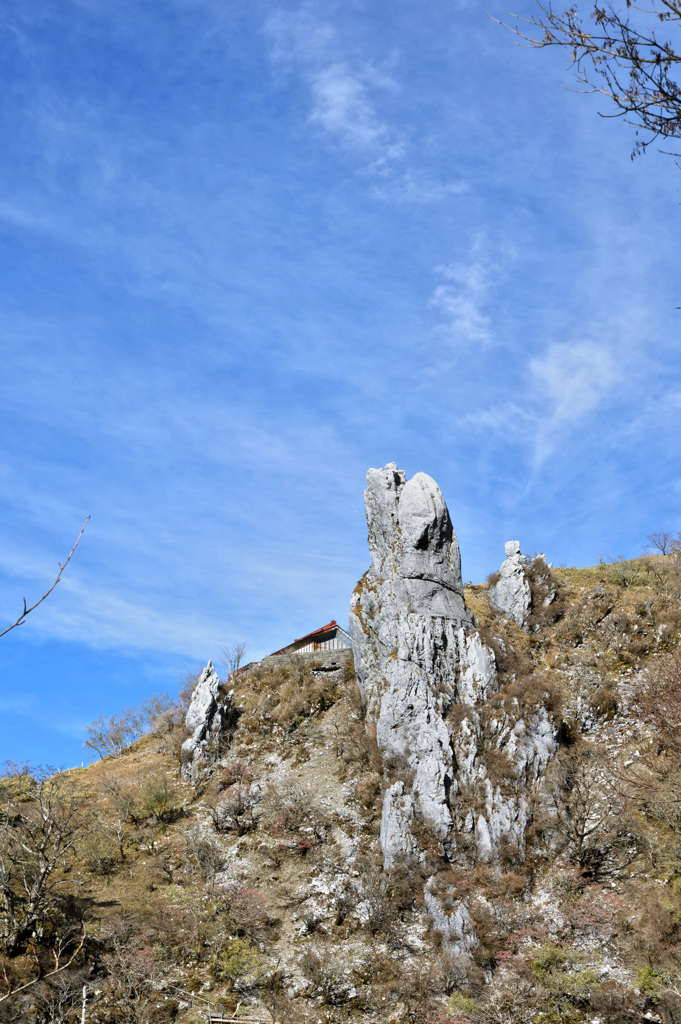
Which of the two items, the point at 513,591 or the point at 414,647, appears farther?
the point at 513,591

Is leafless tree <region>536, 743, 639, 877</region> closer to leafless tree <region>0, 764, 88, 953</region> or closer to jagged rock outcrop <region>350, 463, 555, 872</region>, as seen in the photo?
jagged rock outcrop <region>350, 463, 555, 872</region>

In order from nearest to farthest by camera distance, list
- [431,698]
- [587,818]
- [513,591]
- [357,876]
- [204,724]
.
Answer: [587,818] < [357,876] < [431,698] < [204,724] < [513,591]

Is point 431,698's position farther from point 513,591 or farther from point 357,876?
point 513,591

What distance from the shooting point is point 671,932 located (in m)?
20.3

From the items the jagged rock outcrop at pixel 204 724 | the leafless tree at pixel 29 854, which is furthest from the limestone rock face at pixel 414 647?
the leafless tree at pixel 29 854

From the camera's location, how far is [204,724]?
35.5m

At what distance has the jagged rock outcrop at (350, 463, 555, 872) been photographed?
26.4 meters

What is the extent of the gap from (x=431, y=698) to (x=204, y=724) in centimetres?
1343

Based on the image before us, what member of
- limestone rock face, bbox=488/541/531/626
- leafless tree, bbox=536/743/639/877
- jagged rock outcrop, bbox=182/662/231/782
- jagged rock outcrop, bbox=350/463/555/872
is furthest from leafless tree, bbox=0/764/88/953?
limestone rock face, bbox=488/541/531/626

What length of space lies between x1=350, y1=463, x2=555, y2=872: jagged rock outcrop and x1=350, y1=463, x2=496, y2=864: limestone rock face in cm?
5

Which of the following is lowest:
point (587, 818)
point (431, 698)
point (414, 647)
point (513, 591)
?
point (587, 818)

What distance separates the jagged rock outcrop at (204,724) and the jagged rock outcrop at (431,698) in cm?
822

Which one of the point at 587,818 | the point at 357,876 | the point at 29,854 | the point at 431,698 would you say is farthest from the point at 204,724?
the point at 587,818

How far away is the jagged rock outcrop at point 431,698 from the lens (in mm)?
26391
